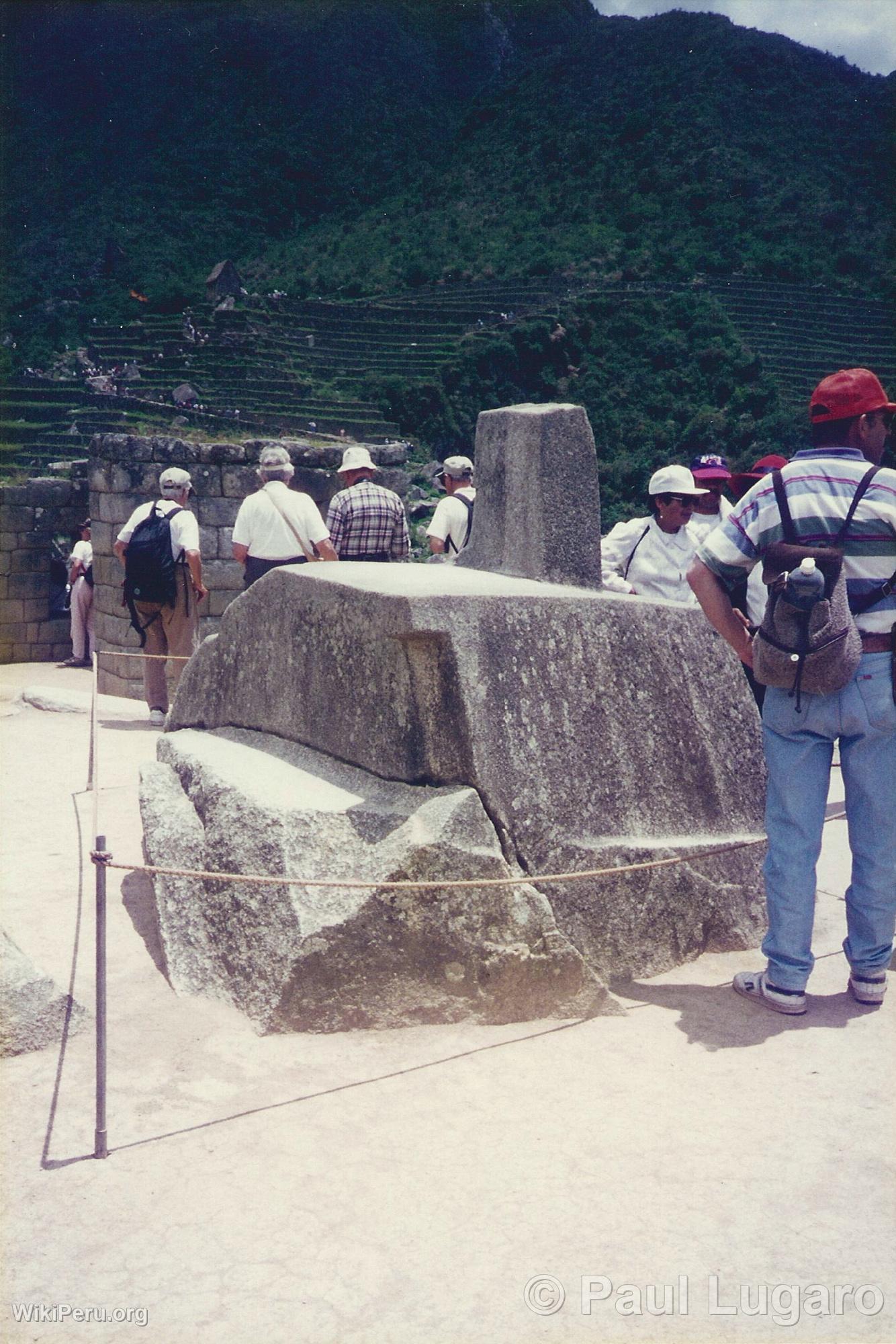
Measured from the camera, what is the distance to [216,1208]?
2.27 metres

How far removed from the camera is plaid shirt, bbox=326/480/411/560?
19.3ft

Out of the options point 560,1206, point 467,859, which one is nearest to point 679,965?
point 467,859

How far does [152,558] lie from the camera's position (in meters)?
6.53

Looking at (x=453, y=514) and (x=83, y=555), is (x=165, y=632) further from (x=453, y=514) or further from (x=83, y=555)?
(x=83, y=555)

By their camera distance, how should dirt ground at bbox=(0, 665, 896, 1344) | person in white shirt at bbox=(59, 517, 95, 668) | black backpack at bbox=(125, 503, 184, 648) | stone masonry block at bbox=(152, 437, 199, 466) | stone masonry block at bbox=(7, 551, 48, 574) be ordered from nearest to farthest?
dirt ground at bbox=(0, 665, 896, 1344), black backpack at bbox=(125, 503, 184, 648), stone masonry block at bbox=(152, 437, 199, 466), person in white shirt at bbox=(59, 517, 95, 668), stone masonry block at bbox=(7, 551, 48, 574)

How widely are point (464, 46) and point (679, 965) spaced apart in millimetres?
103649

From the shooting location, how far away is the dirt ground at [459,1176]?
201 centimetres

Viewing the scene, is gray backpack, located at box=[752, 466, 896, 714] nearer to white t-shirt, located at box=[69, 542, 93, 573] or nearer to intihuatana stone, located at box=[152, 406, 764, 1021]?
intihuatana stone, located at box=[152, 406, 764, 1021]

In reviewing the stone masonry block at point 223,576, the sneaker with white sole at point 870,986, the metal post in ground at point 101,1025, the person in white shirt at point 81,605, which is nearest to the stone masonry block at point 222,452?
the stone masonry block at point 223,576

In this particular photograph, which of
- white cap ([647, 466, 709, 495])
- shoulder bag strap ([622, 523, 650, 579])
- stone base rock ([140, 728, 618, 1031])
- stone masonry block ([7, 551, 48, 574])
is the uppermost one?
white cap ([647, 466, 709, 495])

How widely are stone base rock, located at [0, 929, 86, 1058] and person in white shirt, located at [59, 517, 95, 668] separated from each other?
8428mm

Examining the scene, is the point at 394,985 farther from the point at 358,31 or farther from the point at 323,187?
the point at 358,31

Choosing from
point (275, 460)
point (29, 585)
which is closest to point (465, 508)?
point (275, 460)

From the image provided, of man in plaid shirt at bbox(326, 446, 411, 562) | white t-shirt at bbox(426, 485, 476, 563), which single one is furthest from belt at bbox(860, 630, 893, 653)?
white t-shirt at bbox(426, 485, 476, 563)
